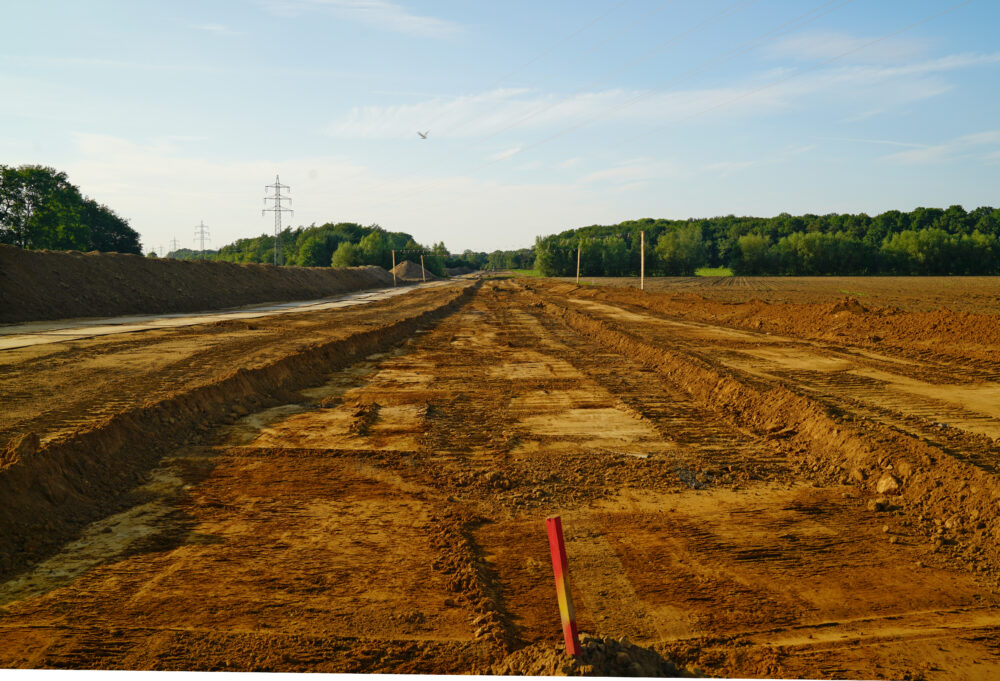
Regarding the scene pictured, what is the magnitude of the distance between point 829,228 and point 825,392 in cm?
14207

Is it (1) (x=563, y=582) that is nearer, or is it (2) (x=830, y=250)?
(1) (x=563, y=582)

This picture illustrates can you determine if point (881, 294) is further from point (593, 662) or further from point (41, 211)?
point (41, 211)

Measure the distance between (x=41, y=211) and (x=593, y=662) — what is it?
225ft

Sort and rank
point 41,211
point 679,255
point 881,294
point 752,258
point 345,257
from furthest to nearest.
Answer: point 679,255, point 752,258, point 345,257, point 41,211, point 881,294

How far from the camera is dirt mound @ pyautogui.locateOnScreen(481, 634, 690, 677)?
270cm

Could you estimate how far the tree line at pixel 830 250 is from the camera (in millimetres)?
97125

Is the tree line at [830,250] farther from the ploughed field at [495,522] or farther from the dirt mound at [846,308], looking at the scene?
the ploughed field at [495,522]

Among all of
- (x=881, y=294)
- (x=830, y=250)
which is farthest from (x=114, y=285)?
(x=830, y=250)

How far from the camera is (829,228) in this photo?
131625 millimetres

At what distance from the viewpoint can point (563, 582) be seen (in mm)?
2539

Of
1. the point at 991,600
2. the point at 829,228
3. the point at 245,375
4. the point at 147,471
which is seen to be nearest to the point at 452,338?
the point at 245,375

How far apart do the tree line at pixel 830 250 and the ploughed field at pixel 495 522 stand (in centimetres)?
7841

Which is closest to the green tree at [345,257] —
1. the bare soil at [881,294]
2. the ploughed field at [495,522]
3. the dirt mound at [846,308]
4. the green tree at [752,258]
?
the bare soil at [881,294]

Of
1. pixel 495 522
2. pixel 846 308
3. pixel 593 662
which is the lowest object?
pixel 495 522
